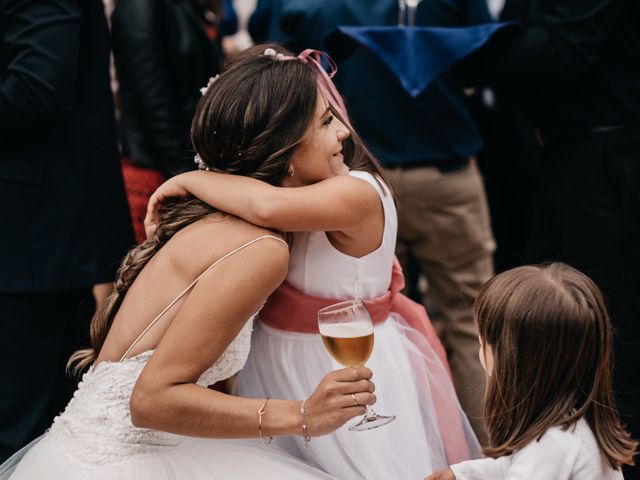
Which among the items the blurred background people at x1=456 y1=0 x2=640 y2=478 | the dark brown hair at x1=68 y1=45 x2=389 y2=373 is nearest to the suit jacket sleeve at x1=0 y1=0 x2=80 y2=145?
the dark brown hair at x1=68 y1=45 x2=389 y2=373

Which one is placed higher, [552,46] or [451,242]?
[552,46]

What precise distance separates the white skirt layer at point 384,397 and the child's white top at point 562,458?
42cm

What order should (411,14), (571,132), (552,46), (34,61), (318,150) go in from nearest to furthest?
1. (318,150)
2. (34,61)
3. (552,46)
4. (571,132)
5. (411,14)

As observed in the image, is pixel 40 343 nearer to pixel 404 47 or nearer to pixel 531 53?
pixel 404 47

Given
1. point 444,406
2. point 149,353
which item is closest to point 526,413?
point 444,406

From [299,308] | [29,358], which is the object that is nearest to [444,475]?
[299,308]

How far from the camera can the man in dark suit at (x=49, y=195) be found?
9.46 feet

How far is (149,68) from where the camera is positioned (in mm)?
3828

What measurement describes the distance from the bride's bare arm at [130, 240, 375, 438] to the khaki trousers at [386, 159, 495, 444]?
5.66 ft

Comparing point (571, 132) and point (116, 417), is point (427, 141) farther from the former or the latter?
point (116, 417)

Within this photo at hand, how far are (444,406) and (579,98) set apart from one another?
1.42 metres

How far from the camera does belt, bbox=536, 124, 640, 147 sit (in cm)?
323

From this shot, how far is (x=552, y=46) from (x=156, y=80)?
1673 millimetres

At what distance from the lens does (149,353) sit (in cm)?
214
